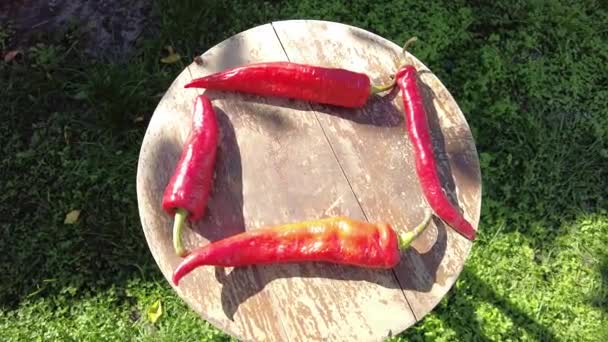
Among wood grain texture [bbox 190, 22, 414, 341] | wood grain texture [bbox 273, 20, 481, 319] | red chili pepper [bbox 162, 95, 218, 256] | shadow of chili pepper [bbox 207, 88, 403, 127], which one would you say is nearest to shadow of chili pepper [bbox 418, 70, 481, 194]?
wood grain texture [bbox 273, 20, 481, 319]

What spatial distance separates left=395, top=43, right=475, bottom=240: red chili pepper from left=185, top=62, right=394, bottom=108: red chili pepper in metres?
0.14

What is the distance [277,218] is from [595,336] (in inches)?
94.6

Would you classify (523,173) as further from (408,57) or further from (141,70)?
(141,70)

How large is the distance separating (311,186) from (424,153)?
522mm

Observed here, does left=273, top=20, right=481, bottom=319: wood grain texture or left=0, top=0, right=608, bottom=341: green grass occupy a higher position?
left=273, top=20, right=481, bottom=319: wood grain texture

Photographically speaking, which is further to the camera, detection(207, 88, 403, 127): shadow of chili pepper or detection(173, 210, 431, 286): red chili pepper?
detection(207, 88, 403, 127): shadow of chili pepper

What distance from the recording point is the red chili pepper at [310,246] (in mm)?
2285

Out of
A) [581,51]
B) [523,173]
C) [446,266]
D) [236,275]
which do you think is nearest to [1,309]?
[236,275]

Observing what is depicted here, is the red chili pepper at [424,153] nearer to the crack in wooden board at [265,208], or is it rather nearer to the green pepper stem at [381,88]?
the green pepper stem at [381,88]

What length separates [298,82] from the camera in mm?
2604

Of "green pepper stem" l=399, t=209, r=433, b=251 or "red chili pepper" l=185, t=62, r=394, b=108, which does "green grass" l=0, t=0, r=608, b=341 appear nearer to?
"green pepper stem" l=399, t=209, r=433, b=251

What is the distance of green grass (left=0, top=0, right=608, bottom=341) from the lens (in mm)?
3523

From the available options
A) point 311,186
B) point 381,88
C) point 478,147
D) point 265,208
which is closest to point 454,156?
point 381,88

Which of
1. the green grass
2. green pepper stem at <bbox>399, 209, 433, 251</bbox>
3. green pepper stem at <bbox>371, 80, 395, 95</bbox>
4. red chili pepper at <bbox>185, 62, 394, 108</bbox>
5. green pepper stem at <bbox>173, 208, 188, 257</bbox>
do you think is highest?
red chili pepper at <bbox>185, 62, 394, 108</bbox>
